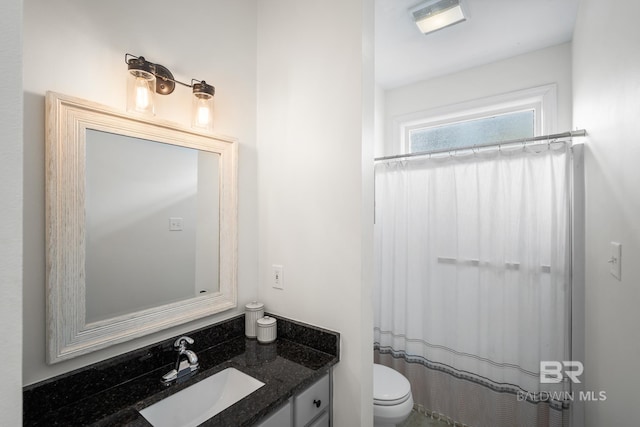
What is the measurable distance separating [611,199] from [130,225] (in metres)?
1.89

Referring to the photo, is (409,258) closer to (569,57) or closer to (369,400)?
(369,400)

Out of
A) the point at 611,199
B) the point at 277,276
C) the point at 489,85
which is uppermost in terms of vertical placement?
the point at 489,85

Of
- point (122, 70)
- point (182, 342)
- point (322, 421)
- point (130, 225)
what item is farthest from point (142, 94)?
point (322, 421)

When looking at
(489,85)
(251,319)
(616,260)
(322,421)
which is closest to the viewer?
(616,260)

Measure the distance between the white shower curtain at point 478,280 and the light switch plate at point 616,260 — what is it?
0.76m

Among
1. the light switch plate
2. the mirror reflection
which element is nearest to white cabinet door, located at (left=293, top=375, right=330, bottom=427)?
the mirror reflection

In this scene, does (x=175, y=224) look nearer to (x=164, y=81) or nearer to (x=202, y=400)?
(x=164, y=81)

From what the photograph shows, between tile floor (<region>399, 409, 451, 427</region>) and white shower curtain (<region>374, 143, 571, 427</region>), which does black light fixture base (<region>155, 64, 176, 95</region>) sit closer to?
white shower curtain (<region>374, 143, 571, 427</region>)

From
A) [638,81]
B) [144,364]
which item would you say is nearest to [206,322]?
[144,364]

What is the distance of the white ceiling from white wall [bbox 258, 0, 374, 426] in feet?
2.31

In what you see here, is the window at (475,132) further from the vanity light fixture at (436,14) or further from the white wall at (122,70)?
the white wall at (122,70)

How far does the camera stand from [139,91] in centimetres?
107

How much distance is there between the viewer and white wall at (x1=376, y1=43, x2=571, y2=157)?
2.12 meters

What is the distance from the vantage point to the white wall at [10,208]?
1.38 ft
